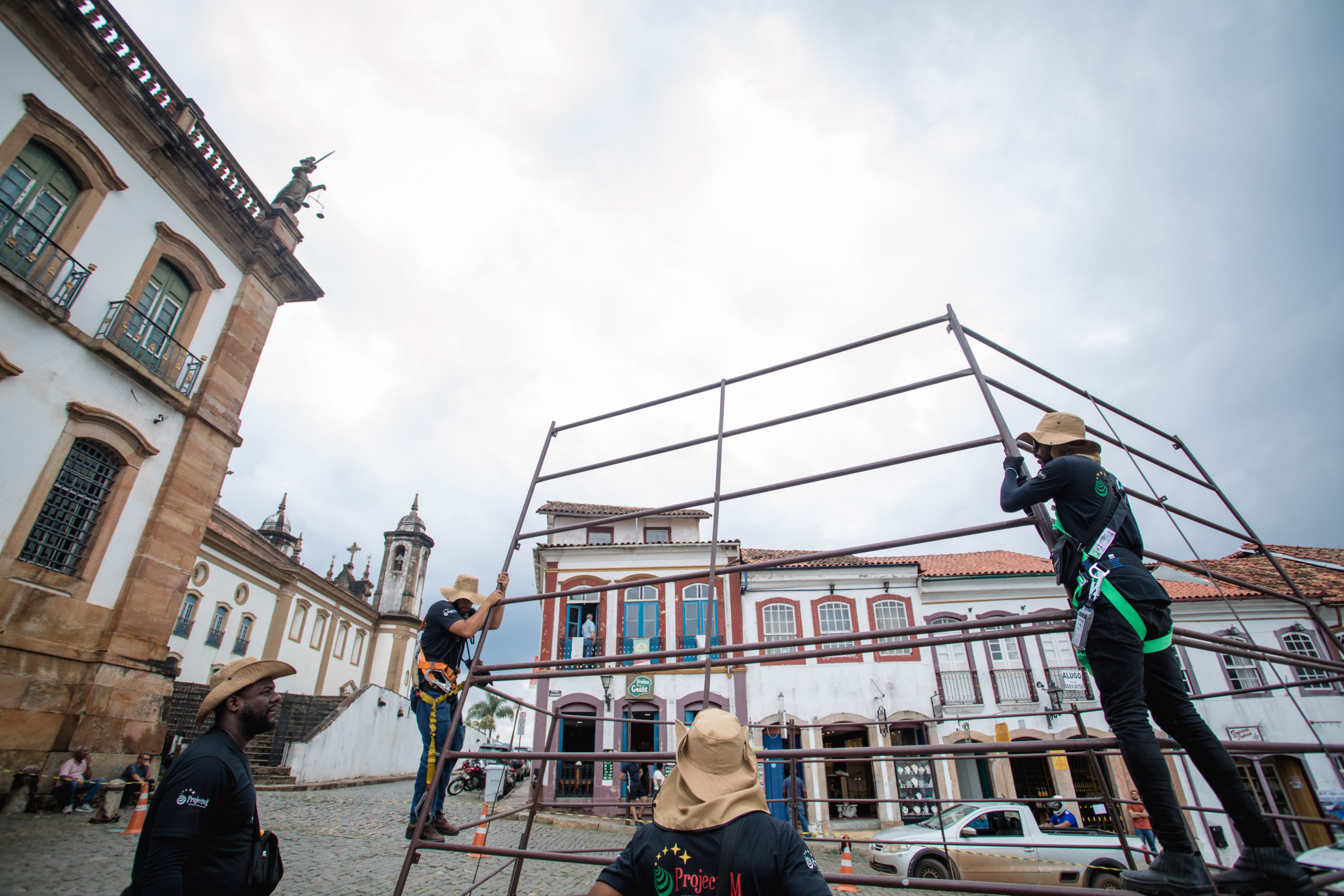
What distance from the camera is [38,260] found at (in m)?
9.12

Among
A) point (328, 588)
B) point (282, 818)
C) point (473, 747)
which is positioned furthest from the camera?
point (473, 747)

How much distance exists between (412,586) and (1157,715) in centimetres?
4443

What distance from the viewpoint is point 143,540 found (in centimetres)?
1030

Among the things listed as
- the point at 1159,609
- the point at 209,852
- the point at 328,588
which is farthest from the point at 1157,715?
the point at 328,588

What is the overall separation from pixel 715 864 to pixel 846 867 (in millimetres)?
11067

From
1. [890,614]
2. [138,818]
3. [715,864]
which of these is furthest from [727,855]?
[890,614]

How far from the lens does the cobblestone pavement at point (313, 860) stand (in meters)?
5.77

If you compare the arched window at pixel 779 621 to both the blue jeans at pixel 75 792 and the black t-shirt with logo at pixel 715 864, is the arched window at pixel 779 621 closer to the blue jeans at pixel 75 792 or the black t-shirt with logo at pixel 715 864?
the blue jeans at pixel 75 792

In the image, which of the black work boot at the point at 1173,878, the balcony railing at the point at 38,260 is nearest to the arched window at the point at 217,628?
the balcony railing at the point at 38,260

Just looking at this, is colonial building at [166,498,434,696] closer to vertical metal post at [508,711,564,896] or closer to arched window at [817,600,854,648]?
vertical metal post at [508,711,564,896]

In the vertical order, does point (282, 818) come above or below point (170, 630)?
below

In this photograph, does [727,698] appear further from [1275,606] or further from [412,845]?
[412,845]

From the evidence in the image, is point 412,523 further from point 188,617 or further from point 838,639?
point 838,639

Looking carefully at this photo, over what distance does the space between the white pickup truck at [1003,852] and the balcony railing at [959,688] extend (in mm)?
8224
